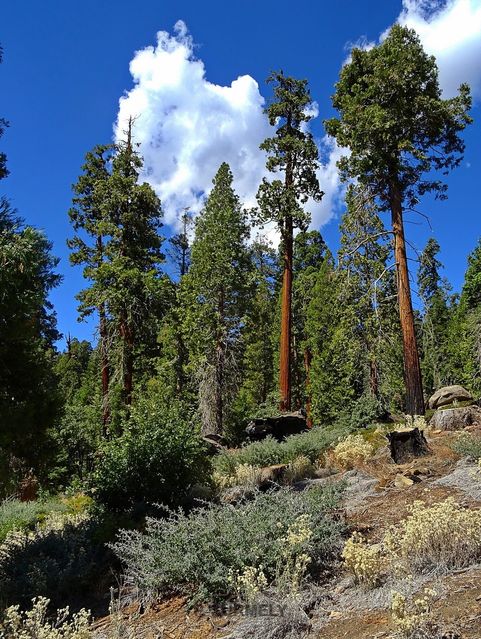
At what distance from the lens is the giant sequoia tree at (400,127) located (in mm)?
12094

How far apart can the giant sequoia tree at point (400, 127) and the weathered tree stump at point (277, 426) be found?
3.55m

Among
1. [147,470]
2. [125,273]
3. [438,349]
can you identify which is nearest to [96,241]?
[125,273]

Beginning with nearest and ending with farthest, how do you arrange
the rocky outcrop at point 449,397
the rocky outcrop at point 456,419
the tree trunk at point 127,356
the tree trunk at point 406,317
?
the rocky outcrop at point 456,419 < the tree trunk at point 406,317 < the tree trunk at point 127,356 < the rocky outcrop at point 449,397

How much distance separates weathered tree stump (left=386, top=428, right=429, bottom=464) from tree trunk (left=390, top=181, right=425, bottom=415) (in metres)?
3.86

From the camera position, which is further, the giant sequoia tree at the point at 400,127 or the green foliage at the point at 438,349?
the green foliage at the point at 438,349

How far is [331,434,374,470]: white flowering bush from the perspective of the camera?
906 centimetres

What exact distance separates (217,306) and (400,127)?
9.69m

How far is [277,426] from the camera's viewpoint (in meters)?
14.6

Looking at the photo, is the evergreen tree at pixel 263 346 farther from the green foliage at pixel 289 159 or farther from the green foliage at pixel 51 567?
the green foliage at pixel 51 567

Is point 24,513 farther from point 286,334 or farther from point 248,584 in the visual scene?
point 286,334

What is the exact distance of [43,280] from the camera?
19.9 ft

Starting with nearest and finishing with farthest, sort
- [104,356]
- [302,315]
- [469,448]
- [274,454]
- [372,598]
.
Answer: [372,598], [469,448], [274,454], [104,356], [302,315]

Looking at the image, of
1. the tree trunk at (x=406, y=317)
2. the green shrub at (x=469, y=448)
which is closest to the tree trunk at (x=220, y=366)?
the tree trunk at (x=406, y=317)

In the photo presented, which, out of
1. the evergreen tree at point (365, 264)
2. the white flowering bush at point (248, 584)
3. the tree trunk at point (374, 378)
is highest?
the evergreen tree at point (365, 264)
